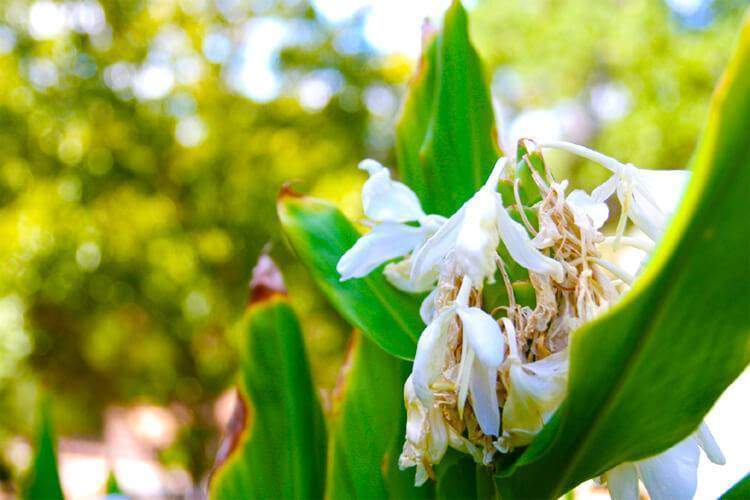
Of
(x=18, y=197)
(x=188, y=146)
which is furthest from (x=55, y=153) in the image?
(x=188, y=146)

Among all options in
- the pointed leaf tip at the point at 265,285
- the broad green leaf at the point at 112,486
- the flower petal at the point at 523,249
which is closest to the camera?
the flower petal at the point at 523,249

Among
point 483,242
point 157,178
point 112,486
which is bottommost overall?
point 157,178

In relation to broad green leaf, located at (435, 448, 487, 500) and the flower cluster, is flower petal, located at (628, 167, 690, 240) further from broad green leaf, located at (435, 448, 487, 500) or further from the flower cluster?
broad green leaf, located at (435, 448, 487, 500)

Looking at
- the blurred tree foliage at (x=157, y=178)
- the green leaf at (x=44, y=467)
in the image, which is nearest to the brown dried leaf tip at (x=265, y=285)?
the green leaf at (x=44, y=467)

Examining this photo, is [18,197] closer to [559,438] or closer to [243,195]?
[243,195]

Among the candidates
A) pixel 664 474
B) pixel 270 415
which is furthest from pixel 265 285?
pixel 664 474

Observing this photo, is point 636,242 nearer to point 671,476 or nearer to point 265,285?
point 671,476

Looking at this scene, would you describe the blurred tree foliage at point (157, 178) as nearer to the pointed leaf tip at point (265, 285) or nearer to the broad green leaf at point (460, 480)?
the pointed leaf tip at point (265, 285)
